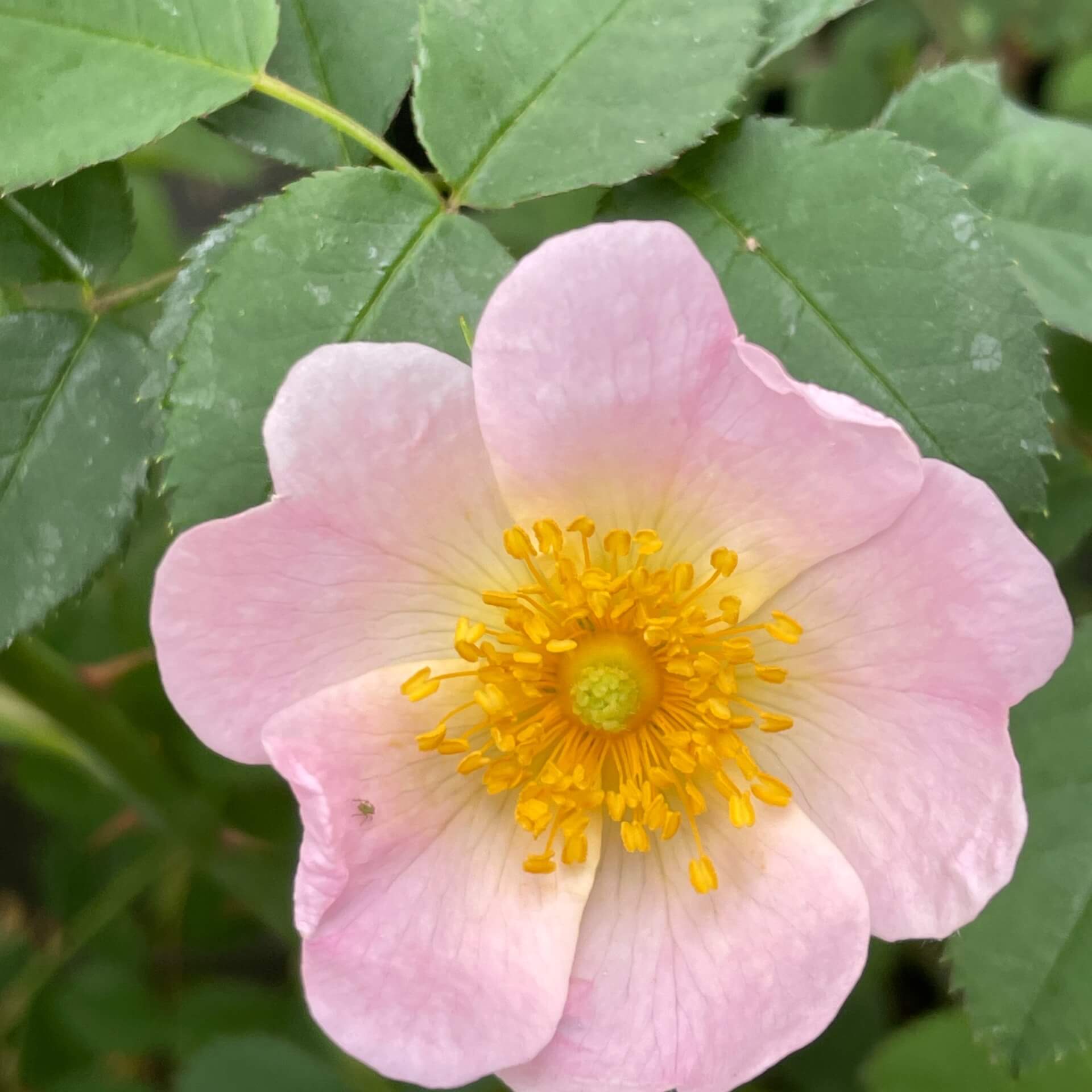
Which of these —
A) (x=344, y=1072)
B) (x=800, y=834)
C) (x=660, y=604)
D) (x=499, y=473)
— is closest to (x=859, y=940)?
(x=800, y=834)

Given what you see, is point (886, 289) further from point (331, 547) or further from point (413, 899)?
point (413, 899)

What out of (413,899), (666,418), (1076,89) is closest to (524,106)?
(666,418)

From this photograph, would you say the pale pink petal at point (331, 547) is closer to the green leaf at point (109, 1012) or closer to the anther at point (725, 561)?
the anther at point (725, 561)

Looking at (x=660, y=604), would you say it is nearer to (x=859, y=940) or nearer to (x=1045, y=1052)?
(x=859, y=940)

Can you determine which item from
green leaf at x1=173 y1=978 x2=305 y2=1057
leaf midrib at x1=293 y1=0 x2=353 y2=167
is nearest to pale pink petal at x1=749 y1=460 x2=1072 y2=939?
leaf midrib at x1=293 y1=0 x2=353 y2=167

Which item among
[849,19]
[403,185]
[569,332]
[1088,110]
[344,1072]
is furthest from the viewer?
[849,19]

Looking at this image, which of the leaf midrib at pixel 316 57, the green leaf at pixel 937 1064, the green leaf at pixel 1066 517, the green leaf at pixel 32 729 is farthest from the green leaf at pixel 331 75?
the green leaf at pixel 937 1064

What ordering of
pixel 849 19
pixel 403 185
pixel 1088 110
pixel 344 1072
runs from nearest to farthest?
pixel 403 185 → pixel 344 1072 → pixel 1088 110 → pixel 849 19
